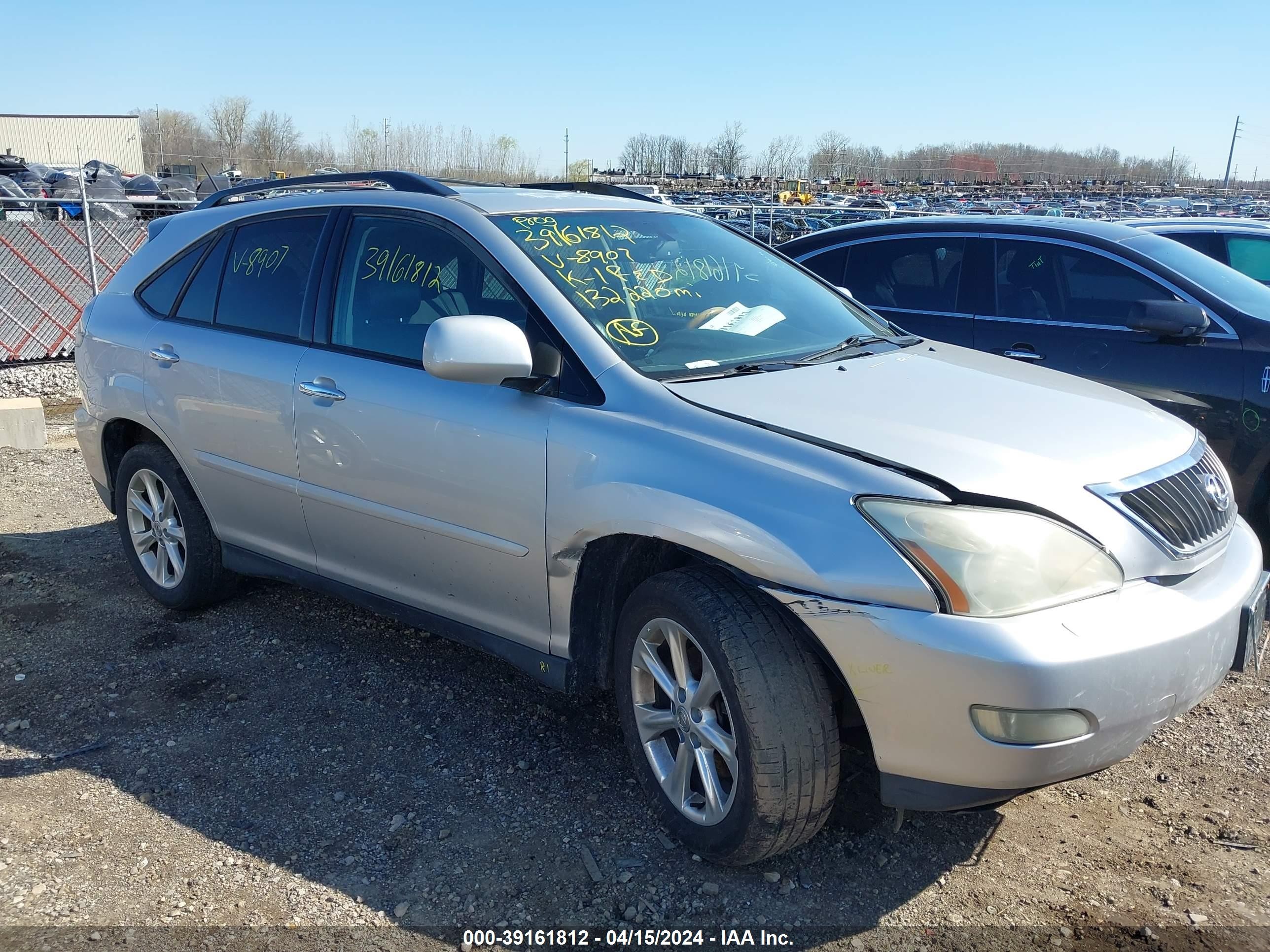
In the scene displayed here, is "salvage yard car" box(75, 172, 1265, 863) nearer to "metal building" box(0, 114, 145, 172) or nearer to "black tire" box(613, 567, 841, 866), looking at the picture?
"black tire" box(613, 567, 841, 866)

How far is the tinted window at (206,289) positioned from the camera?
4262 millimetres

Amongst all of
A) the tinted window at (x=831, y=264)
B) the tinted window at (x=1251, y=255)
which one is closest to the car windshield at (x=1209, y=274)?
the tinted window at (x=831, y=264)

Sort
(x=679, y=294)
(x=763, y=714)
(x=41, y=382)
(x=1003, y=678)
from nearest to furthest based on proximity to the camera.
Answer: (x=1003, y=678), (x=763, y=714), (x=679, y=294), (x=41, y=382)

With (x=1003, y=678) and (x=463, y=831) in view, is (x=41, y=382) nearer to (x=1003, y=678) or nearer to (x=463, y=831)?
(x=463, y=831)

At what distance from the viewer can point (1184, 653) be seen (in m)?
2.46

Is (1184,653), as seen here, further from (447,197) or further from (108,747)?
(108,747)

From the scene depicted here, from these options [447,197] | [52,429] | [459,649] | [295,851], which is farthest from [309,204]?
[52,429]

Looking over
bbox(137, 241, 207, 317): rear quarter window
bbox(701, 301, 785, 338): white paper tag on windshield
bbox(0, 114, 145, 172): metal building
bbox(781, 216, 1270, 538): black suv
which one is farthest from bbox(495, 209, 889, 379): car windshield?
bbox(0, 114, 145, 172): metal building

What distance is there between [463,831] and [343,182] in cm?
255

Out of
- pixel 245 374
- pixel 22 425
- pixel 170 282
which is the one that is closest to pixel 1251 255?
pixel 245 374

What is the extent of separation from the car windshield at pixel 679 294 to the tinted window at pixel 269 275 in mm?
940

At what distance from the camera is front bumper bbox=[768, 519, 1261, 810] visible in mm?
2264

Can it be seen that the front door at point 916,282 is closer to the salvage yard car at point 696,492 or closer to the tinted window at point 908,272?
the tinted window at point 908,272

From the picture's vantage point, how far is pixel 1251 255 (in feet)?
24.6
